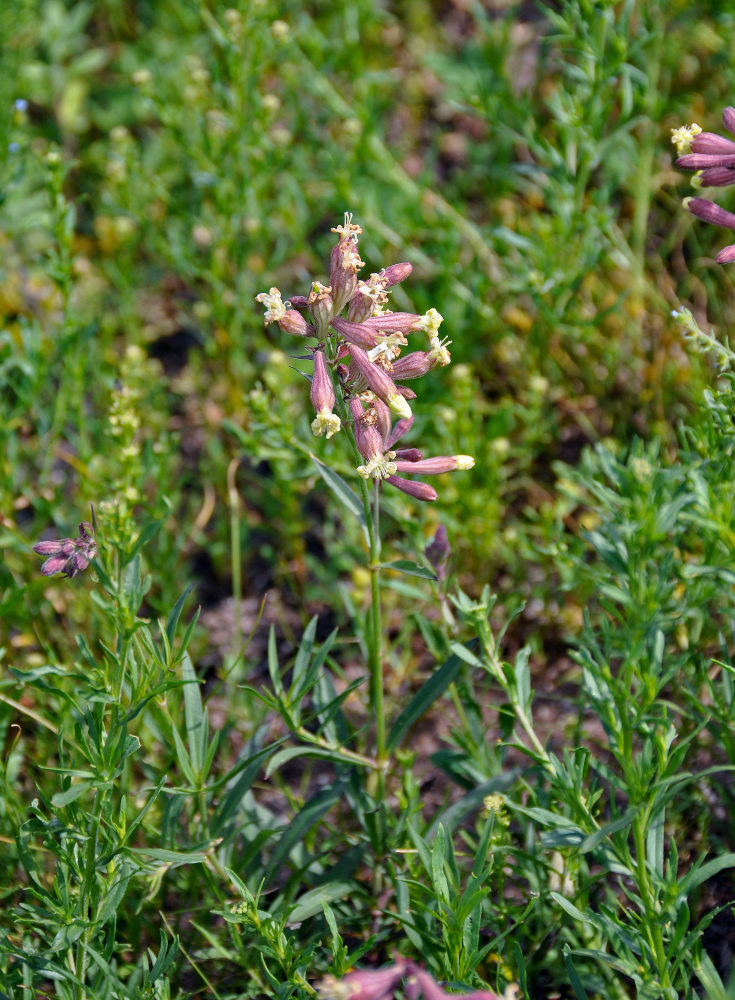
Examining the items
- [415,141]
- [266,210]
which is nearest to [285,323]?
[266,210]

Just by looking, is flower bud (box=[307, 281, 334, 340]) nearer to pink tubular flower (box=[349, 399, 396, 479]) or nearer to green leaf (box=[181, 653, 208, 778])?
pink tubular flower (box=[349, 399, 396, 479])

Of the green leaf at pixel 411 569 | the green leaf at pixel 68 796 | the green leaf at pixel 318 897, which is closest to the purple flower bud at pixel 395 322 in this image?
the green leaf at pixel 411 569

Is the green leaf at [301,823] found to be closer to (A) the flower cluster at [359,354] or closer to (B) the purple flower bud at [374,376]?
(A) the flower cluster at [359,354]

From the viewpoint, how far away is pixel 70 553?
2.46 m

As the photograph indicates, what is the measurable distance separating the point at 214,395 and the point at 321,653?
243cm

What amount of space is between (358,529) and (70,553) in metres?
1.58

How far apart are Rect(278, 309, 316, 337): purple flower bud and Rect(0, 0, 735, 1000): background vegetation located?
0.73 meters

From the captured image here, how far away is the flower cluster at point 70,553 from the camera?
8.01 ft

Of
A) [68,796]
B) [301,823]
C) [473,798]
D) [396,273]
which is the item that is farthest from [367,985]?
[396,273]

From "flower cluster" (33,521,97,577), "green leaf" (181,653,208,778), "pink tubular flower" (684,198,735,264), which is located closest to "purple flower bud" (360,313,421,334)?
"pink tubular flower" (684,198,735,264)

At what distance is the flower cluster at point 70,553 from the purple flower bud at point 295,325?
28.6 inches

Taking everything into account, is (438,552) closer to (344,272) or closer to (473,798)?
(473,798)

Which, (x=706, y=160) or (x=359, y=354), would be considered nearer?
(x=359, y=354)

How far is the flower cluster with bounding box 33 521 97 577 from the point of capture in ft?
8.01
